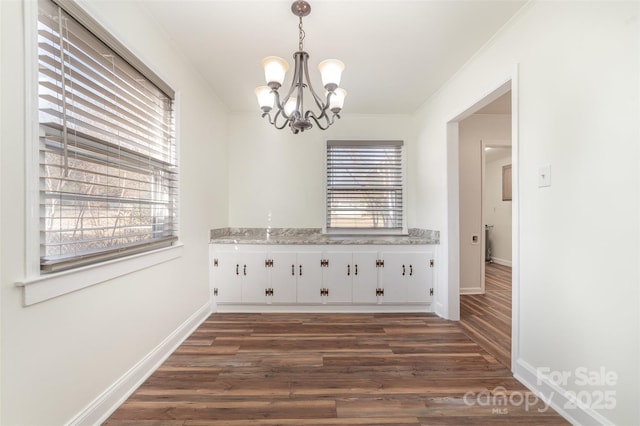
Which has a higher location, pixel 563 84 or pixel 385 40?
pixel 385 40

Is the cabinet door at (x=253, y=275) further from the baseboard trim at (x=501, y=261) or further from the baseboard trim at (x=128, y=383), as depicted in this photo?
the baseboard trim at (x=501, y=261)

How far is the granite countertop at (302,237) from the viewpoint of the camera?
309 centimetres

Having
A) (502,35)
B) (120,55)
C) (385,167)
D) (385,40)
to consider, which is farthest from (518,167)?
(120,55)

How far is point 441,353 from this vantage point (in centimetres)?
220

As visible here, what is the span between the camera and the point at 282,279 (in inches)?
122

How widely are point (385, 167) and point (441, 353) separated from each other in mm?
2363

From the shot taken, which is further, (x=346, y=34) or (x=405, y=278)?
(x=405, y=278)

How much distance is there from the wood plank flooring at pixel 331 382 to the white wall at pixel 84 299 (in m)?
0.33

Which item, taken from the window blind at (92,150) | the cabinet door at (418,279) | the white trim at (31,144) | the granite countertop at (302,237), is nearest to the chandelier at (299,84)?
the window blind at (92,150)

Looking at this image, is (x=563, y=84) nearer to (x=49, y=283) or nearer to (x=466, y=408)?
(x=466, y=408)

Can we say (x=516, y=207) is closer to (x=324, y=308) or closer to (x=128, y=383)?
(x=324, y=308)

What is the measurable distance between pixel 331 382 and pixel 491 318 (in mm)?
2199

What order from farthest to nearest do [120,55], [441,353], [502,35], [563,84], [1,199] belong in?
[441,353] < [502,35] < [120,55] < [563,84] < [1,199]

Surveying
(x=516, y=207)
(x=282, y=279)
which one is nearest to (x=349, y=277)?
(x=282, y=279)
